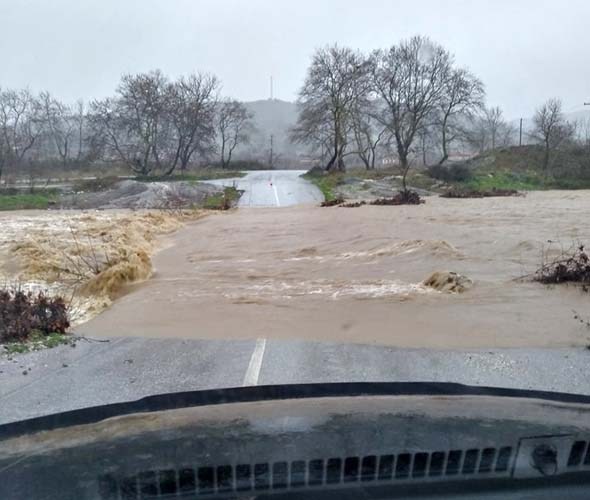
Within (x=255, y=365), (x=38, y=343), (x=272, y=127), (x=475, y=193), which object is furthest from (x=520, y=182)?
(x=272, y=127)

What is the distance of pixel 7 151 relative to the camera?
61.2 m

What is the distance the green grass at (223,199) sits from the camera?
137 feet

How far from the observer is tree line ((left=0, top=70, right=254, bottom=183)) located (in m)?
68.6

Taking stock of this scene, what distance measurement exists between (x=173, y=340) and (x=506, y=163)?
2382 inches

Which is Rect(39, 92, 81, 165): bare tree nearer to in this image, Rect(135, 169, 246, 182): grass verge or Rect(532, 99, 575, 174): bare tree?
Rect(135, 169, 246, 182): grass verge

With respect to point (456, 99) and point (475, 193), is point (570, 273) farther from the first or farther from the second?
point (456, 99)

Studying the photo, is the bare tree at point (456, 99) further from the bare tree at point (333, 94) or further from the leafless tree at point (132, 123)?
the leafless tree at point (132, 123)

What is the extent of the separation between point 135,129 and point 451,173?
29.9 metres

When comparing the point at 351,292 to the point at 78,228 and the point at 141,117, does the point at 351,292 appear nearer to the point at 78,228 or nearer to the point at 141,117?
the point at 78,228

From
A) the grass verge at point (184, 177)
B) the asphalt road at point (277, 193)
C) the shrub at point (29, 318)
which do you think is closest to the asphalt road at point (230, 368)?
the shrub at point (29, 318)

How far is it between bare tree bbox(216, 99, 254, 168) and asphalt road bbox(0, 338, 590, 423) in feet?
267

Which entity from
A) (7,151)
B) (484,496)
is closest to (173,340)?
(484,496)

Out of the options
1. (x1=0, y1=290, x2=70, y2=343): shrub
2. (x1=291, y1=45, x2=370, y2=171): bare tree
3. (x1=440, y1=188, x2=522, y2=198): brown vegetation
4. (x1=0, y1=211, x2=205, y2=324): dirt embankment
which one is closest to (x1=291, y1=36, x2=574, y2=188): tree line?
(x1=291, y1=45, x2=370, y2=171): bare tree

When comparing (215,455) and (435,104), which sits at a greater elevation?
(435,104)
